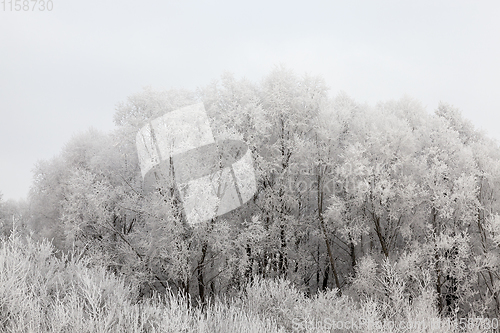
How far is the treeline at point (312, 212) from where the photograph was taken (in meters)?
19.3

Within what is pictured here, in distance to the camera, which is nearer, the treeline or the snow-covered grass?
the snow-covered grass

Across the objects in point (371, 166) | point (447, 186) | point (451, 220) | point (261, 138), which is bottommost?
point (451, 220)

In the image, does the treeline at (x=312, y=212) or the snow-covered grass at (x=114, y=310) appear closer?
the snow-covered grass at (x=114, y=310)

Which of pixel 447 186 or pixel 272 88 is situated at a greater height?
pixel 272 88

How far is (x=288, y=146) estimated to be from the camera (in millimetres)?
21812

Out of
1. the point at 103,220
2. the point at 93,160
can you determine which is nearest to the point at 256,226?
the point at 103,220

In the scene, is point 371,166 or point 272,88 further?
point 272,88

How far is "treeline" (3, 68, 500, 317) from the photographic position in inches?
758

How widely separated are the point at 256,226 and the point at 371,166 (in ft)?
24.3

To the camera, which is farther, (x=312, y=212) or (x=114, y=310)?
(x=312, y=212)

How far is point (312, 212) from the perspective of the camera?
25734mm

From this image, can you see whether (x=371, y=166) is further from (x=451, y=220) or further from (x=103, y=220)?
(x=103, y=220)

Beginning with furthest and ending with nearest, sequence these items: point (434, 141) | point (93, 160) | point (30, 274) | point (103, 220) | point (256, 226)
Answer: point (93, 160), point (434, 141), point (103, 220), point (256, 226), point (30, 274)

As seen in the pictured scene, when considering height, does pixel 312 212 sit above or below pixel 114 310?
below
